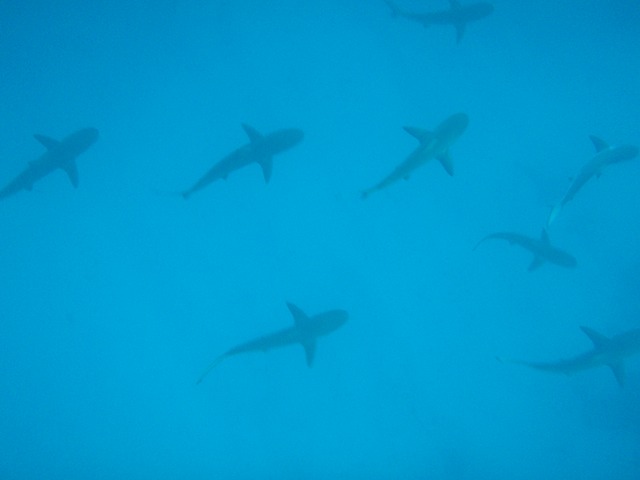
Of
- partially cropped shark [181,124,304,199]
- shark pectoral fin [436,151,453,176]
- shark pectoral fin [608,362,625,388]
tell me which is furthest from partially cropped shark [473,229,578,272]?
partially cropped shark [181,124,304,199]

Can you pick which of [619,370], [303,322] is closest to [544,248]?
[619,370]

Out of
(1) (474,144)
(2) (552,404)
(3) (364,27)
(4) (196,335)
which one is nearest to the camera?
(3) (364,27)

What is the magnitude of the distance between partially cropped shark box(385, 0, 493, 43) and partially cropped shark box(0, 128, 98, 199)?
8394 millimetres

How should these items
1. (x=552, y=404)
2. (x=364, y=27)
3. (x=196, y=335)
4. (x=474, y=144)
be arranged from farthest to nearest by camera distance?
(x=196, y=335) → (x=474, y=144) → (x=552, y=404) → (x=364, y=27)

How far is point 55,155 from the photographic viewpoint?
12055 millimetres

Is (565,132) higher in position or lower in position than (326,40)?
lower

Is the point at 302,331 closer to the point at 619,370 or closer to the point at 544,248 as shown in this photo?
the point at 544,248

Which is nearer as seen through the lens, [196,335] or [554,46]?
[554,46]

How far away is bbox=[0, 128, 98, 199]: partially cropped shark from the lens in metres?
11.9

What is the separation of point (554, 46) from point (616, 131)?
5236mm

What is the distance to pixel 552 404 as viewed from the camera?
867 inches

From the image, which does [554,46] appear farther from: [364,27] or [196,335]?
[196,335]

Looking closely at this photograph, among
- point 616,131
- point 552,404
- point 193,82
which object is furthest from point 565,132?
point 193,82

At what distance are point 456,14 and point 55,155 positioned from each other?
10.9 meters
